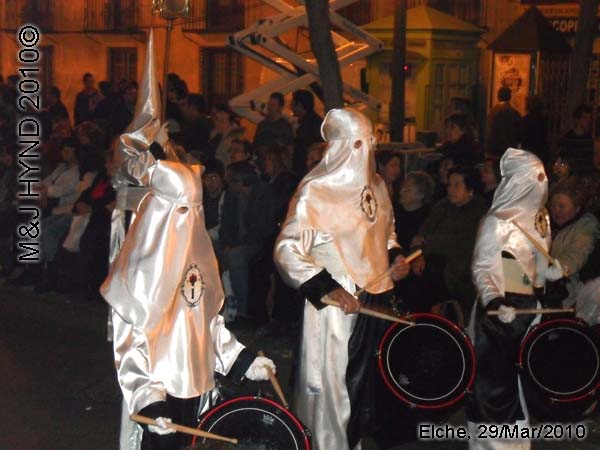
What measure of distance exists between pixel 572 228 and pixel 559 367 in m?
1.50

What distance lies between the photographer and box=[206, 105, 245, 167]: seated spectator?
12.7 m

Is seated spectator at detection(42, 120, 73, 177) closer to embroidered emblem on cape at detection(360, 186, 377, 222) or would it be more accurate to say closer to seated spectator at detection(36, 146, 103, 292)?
seated spectator at detection(36, 146, 103, 292)

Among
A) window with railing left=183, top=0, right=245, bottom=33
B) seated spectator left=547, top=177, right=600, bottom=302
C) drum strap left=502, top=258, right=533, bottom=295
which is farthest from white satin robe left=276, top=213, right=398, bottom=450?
window with railing left=183, top=0, right=245, bottom=33

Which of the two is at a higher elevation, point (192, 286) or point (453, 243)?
point (192, 286)

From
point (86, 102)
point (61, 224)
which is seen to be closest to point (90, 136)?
point (61, 224)

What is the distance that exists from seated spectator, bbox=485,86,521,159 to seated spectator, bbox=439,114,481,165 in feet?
8.22

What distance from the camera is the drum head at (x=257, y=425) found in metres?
5.14

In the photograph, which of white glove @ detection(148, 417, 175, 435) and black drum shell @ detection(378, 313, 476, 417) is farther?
black drum shell @ detection(378, 313, 476, 417)

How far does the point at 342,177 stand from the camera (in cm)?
631

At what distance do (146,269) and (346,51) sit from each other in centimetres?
1071

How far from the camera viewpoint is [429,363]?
22.3ft

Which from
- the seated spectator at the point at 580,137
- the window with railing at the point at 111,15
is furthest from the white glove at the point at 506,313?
the window with railing at the point at 111,15

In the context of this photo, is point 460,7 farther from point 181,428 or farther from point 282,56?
point 181,428

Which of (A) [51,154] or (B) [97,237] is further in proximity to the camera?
(A) [51,154]
